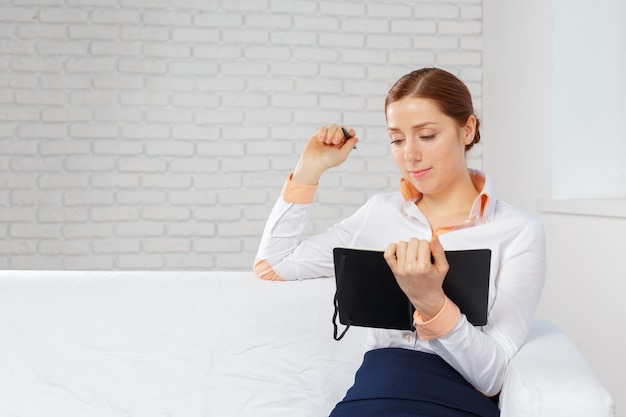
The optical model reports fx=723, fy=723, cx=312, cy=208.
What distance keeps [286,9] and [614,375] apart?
2.62 metres

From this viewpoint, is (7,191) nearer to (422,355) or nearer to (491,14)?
(491,14)

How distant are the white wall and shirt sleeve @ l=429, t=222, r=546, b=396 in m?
0.82

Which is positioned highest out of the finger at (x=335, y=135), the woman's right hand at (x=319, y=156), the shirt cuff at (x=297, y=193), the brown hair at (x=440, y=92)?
the brown hair at (x=440, y=92)

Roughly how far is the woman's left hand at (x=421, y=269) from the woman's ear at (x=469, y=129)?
18.9 inches

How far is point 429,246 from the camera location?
1.33 metres

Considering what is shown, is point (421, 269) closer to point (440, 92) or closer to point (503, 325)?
point (503, 325)

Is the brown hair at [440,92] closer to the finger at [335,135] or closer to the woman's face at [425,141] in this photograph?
the woman's face at [425,141]

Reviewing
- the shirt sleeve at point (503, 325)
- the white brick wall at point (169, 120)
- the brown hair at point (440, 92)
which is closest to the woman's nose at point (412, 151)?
the brown hair at point (440, 92)

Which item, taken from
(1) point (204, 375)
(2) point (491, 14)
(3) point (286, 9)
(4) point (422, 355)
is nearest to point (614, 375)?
(4) point (422, 355)

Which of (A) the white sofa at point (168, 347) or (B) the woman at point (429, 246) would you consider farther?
(A) the white sofa at point (168, 347)

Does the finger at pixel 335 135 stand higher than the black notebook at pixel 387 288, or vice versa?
the finger at pixel 335 135

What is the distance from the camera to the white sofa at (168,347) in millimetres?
1931

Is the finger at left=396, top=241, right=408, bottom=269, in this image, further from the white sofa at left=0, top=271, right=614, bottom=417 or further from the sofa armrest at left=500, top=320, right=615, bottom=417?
the white sofa at left=0, top=271, right=614, bottom=417

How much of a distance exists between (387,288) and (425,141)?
0.40 m
